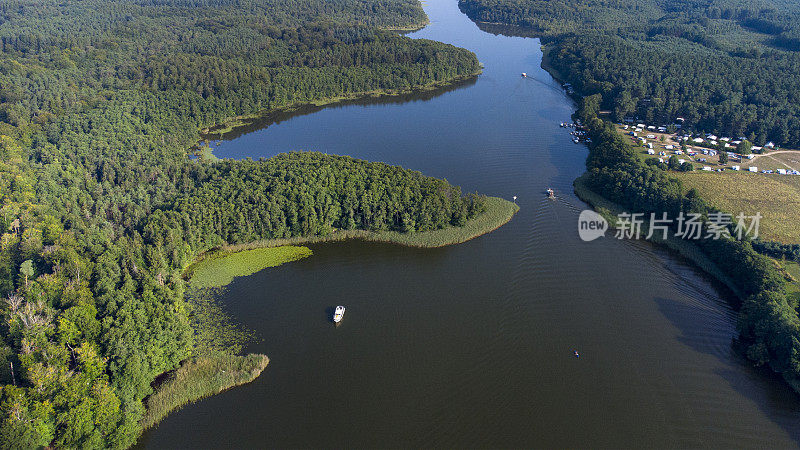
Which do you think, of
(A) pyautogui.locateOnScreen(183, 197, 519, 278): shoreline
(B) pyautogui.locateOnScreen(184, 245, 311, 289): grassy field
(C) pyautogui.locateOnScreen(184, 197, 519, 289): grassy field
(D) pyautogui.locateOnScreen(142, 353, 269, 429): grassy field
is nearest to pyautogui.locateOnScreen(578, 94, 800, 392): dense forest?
(C) pyautogui.locateOnScreen(184, 197, 519, 289): grassy field

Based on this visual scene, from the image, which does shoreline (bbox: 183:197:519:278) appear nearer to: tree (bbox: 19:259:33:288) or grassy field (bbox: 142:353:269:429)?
tree (bbox: 19:259:33:288)

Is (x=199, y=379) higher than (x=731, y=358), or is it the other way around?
(x=731, y=358)

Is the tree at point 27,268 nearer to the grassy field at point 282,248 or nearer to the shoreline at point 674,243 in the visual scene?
the grassy field at point 282,248

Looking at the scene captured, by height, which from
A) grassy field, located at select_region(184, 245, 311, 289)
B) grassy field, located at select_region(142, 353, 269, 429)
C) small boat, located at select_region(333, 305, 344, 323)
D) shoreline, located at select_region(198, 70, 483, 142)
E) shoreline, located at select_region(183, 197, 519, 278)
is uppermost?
shoreline, located at select_region(198, 70, 483, 142)

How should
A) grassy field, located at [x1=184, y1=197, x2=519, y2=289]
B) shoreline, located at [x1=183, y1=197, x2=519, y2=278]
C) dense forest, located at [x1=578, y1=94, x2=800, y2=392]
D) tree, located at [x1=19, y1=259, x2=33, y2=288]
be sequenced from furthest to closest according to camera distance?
shoreline, located at [x1=183, y1=197, x2=519, y2=278], grassy field, located at [x1=184, y1=197, x2=519, y2=289], tree, located at [x1=19, y1=259, x2=33, y2=288], dense forest, located at [x1=578, y1=94, x2=800, y2=392]

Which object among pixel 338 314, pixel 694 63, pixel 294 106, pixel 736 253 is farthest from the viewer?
pixel 694 63

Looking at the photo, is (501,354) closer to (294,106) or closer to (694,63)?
(294,106)

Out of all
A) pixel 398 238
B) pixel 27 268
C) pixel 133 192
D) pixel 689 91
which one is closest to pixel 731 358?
pixel 398 238
